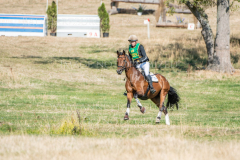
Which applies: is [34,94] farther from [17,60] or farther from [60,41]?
[60,41]

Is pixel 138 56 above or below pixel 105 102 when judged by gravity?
above

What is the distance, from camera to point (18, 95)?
776 inches

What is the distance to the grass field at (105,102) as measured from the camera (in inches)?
293

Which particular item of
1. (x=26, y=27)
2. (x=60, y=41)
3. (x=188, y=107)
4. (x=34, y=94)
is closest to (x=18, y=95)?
(x=34, y=94)

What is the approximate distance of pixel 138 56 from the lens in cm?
1246

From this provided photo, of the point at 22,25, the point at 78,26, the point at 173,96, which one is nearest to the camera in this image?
the point at 173,96

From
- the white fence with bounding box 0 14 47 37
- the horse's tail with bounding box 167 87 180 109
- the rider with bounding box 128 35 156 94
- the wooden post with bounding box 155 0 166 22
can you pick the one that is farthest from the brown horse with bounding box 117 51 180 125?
the wooden post with bounding box 155 0 166 22

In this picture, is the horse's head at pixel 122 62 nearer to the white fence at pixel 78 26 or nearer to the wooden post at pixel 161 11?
the white fence at pixel 78 26

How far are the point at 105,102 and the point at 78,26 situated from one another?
26668 mm

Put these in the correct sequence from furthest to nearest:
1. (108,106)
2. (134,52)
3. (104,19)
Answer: (104,19) < (108,106) < (134,52)

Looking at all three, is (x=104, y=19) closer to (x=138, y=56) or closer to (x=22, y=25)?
(x=22, y=25)

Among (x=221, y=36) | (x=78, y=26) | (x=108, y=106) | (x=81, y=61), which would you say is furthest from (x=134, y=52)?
(x=78, y=26)

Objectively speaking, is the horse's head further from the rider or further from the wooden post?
the wooden post

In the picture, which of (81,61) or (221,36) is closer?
(221,36)
